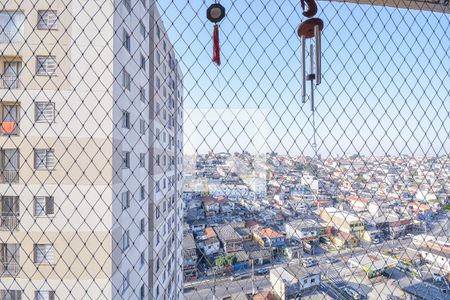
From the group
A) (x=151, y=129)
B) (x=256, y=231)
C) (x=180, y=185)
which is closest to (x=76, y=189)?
(x=151, y=129)

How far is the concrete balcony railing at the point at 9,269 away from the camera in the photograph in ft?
8.01

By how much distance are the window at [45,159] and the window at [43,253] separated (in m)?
0.75

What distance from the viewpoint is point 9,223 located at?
2.44m

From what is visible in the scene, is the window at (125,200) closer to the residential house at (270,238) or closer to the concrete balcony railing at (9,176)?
the concrete balcony railing at (9,176)

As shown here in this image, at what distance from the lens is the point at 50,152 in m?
2.31

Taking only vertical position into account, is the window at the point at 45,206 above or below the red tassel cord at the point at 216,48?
below

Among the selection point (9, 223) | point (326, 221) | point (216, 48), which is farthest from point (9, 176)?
point (326, 221)

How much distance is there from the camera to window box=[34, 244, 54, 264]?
2373 mm

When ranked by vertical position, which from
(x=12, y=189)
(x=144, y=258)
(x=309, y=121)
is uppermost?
(x=309, y=121)

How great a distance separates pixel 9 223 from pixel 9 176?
46 cm

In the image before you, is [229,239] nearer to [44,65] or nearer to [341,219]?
[341,219]

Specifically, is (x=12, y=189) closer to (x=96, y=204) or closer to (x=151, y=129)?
(x=96, y=204)

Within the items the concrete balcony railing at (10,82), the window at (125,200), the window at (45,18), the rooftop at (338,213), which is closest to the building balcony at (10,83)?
the concrete balcony railing at (10,82)

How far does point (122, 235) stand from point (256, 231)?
4.15 meters
